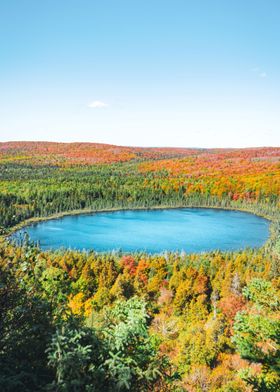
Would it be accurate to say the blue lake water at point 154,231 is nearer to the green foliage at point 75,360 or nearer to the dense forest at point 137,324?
the dense forest at point 137,324

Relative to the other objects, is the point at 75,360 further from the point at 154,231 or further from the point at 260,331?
the point at 154,231

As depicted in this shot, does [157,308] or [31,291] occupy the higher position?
[31,291]

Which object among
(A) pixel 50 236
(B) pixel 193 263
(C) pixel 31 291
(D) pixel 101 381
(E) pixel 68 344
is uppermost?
(C) pixel 31 291

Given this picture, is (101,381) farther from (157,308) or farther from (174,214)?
(174,214)

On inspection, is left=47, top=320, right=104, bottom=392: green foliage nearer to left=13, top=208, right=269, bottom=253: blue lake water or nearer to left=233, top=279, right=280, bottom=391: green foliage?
left=233, top=279, right=280, bottom=391: green foliage

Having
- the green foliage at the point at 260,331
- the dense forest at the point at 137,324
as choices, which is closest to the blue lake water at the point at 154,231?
the dense forest at the point at 137,324

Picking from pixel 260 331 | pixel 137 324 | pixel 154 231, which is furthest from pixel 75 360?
Answer: pixel 154 231

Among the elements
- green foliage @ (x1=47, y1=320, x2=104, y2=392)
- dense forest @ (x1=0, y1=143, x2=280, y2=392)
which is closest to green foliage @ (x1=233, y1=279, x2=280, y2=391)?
dense forest @ (x1=0, y1=143, x2=280, y2=392)

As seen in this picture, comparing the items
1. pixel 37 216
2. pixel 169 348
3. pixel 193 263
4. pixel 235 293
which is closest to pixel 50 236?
pixel 37 216

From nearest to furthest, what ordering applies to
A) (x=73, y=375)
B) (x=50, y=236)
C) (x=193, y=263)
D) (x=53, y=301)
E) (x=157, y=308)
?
(x=73, y=375) → (x=53, y=301) → (x=157, y=308) → (x=193, y=263) → (x=50, y=236)
